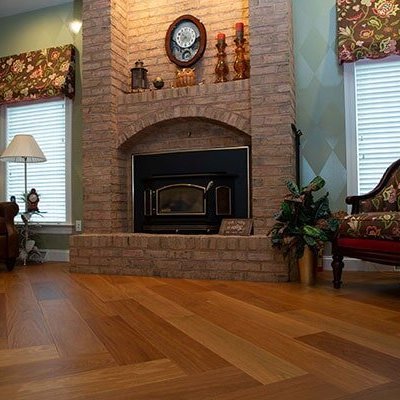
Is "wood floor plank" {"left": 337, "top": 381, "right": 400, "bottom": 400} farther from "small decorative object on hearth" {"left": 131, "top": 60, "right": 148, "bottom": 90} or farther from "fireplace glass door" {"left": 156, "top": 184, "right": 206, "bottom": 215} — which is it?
"small decorative object on hearth" {"left": 131, "top": 60, "right": 148, "bottom": 90}

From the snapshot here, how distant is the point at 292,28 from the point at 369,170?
1.36m

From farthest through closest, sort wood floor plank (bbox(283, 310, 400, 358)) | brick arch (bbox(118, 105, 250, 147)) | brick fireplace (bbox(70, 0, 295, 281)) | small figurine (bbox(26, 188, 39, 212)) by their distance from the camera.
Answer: small figurine (bbox(26, 188, 39, 212)) → brick arch (bbox(118, 105, 250, 147)) → brick fireplace (bbox(70, 0, 295, 281)) → wood floor plank (bbox(283, 310, 400, 358))

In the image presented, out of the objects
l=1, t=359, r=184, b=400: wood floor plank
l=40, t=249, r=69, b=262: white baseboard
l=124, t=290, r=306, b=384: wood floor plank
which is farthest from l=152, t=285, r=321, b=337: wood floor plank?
l=40, t=249, r=69, b=262: white baseboard

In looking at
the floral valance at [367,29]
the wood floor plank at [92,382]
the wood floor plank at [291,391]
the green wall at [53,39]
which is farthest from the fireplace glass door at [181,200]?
the wood floor plank at [291,391]

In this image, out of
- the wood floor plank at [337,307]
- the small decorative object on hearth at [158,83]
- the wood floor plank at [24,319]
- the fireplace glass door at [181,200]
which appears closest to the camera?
the wood floor plank at [24,319]

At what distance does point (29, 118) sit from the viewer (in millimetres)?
4559

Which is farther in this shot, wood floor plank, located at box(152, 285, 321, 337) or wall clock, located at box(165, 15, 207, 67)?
wall clock, located at box(165, 15, 207, 67)

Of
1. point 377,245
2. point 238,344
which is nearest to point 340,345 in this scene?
point 238,344

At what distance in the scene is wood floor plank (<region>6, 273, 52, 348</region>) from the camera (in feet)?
5.28

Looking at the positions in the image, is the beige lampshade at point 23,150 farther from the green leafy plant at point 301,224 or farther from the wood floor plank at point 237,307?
the green leafy plant at point 301,224

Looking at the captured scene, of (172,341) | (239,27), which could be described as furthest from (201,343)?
(239,27)

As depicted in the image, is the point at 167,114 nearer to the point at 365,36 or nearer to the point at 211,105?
the point at 211,105

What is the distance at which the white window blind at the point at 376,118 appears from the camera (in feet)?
11.1

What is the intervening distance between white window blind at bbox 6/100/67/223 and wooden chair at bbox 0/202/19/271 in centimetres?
54
